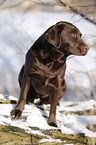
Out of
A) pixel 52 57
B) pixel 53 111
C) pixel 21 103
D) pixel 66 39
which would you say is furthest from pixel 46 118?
pixel 66 39

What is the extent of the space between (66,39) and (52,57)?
29cm

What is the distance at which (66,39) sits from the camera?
259cm

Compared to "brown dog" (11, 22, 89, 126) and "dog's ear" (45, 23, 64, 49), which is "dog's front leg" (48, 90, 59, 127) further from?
"dog's ear" (45, 23, 64, 49)

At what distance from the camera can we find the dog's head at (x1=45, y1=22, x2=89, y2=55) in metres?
2.53

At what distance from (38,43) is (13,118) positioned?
0.99 m

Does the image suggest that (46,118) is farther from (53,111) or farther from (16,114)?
(16,114)

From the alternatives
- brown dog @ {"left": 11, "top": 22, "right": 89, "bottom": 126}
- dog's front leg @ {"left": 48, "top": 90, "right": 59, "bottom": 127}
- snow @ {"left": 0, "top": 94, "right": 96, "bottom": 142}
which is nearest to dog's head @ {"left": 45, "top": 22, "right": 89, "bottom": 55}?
brown dog @ {"left": 11, "top": 22, "right": 89, "bottom": 126}

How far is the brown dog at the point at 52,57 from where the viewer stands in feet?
8.41

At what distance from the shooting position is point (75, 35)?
2619 mm

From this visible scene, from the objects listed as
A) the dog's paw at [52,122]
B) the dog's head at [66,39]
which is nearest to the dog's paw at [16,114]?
the dog's paw at [52,122]

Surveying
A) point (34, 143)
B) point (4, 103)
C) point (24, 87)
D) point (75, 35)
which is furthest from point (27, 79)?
point (34, 143)

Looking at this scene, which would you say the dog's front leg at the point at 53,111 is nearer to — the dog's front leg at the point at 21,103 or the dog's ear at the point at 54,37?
the dog's front leg at the point at 21,103

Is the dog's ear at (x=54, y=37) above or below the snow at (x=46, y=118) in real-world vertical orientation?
above

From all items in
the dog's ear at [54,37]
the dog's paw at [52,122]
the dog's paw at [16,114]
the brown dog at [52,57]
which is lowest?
the dog's paw at [52,122]
